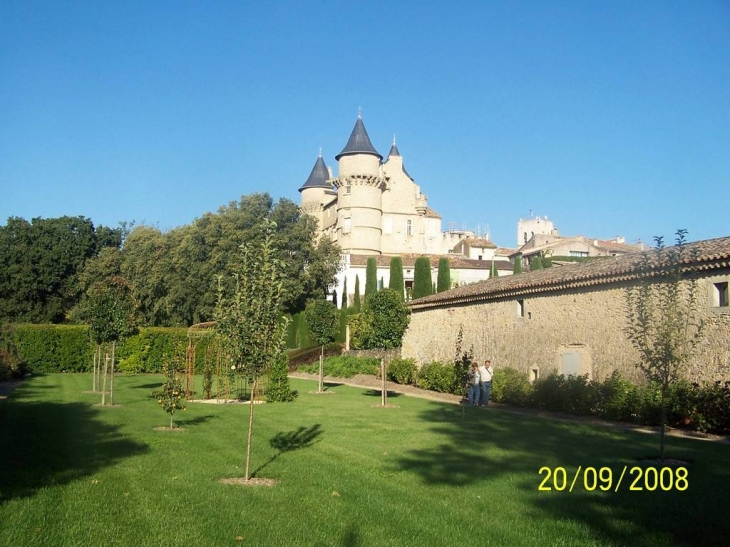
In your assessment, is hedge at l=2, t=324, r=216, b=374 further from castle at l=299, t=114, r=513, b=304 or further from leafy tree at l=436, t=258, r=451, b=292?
castle at l=299, t=114, r=513, b=304

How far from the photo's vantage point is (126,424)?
52.3 ft

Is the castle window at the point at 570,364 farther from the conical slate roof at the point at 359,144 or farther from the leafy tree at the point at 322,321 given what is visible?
the conical slate roof at the point at 359,144

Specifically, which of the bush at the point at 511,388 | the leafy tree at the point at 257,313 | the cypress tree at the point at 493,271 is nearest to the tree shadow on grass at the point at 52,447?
the leafy tree at the point at 257,313

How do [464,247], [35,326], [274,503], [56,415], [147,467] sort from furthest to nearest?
[464,247], [35,326], [56,415], [147,467], [274,503]

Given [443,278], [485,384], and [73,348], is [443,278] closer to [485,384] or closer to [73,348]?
[73,348]

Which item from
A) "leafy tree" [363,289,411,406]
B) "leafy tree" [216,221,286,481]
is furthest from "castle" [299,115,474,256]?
"leafy tree" [216,221,286,481]

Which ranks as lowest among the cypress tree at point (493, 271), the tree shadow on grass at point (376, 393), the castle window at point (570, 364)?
the tree shadow on grass at point (376, 393)

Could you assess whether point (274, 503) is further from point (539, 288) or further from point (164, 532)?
point (539, 288)

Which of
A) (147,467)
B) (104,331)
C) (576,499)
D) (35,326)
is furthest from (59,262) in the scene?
(576,499)

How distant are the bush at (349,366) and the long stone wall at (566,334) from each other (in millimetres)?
6444

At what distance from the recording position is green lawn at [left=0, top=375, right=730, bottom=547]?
285 inches

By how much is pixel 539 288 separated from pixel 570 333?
2.15 meters
